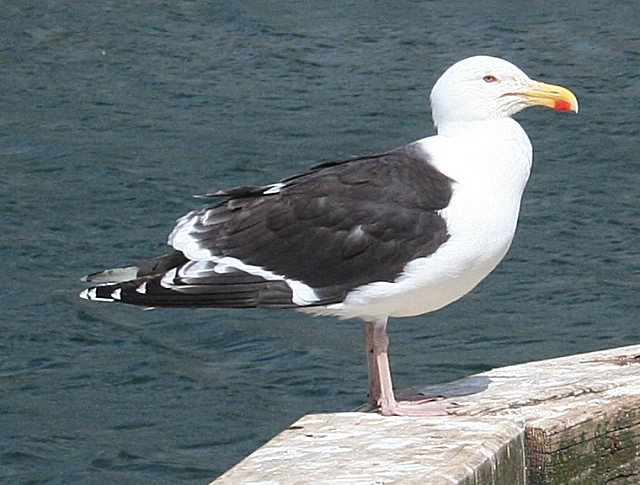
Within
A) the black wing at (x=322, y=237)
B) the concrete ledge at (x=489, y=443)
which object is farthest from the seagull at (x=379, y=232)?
the concrete ledge at (x=489, y=443)

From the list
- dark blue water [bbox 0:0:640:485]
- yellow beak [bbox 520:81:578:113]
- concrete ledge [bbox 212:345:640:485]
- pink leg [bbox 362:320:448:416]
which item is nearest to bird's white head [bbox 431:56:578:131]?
yellow beak [bbox 520:81:578:113]

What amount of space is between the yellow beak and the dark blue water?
2.93 metres

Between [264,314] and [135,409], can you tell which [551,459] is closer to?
[135,409]

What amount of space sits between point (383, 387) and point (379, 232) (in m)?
0.55

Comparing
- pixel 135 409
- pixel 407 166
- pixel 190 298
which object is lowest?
pixel 135 409

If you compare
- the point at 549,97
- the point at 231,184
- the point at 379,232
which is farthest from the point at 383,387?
the point at 231,184

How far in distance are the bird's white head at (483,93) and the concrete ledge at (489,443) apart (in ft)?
3.40

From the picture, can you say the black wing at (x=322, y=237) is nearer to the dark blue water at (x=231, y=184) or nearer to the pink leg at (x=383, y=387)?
the pink leg at (x=383, y=387)

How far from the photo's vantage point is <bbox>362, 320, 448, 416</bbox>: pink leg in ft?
15.3

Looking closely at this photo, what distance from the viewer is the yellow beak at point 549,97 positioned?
524 cm

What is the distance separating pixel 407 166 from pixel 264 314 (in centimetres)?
428

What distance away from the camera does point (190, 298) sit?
5070mm

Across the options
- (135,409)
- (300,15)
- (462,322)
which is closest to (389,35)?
(300,15)

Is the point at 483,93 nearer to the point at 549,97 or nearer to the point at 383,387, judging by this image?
the point at 549,97
